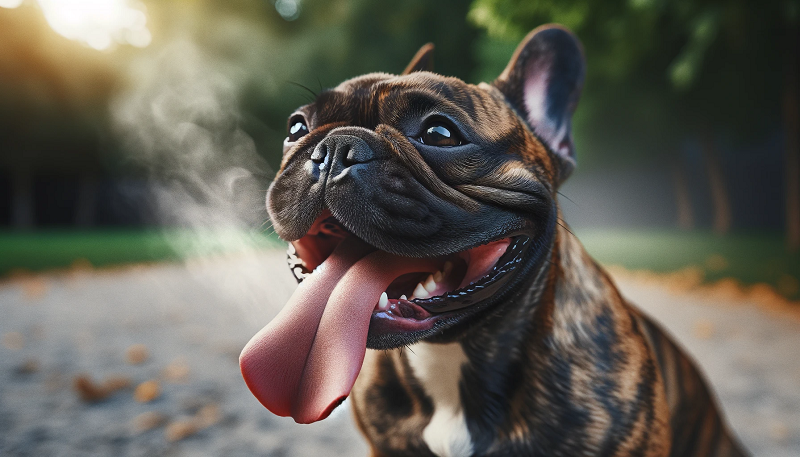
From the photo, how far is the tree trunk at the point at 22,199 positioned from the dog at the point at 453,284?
18.5 m

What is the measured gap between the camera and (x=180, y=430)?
2.83 m

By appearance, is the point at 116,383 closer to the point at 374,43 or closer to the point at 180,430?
the point at 180,430

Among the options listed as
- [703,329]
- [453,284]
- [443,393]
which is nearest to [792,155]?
[703,329]

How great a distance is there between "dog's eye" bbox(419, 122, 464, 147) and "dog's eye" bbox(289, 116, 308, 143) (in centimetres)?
44

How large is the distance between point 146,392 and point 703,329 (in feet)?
17.1

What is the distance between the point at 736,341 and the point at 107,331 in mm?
6175

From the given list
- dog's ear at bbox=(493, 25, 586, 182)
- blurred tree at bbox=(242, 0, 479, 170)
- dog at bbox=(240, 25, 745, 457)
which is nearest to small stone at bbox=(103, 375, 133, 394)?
dog at bbox=(240, 25, 745, 457)

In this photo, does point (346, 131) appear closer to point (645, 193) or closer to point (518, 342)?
point (518, 342)

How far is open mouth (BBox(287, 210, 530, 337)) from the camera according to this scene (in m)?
1.36

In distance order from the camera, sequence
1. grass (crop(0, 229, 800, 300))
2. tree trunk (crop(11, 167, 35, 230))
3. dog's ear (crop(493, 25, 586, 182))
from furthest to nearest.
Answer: tree trunk (crop(11, 167, 35, 230))
grass (crop(0, 229, 800, 300))
dog's ear (crop(493, 25, 586, 182))

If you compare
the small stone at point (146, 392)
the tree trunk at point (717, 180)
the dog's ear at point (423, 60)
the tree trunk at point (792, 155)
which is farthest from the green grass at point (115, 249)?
the tree trunk at point (717, 180)

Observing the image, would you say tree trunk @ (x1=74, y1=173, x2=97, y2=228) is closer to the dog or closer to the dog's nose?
the dog

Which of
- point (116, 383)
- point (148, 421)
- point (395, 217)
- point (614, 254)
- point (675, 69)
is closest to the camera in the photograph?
point (395, 217)

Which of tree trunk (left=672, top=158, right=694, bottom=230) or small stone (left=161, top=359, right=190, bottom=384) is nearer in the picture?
small stone (left=161, top=359, right=190, bottom=384)
